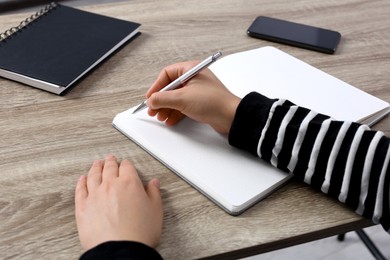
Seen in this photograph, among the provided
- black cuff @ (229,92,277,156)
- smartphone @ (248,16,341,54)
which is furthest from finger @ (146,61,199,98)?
smartphone @ (248,16,341,54)

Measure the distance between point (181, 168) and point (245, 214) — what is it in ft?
0.34

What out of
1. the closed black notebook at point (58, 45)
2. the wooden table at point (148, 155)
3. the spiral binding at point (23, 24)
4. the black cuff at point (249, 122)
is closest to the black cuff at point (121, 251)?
the wooden table at point (148, 155)

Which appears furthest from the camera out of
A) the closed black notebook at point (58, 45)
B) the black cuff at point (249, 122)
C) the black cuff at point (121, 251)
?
the closed black notebook at point (58, 45)

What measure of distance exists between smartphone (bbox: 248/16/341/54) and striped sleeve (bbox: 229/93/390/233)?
11.1 inches

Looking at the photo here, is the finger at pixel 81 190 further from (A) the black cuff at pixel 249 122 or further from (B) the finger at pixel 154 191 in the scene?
(A) the black cuff at pixel 249 122

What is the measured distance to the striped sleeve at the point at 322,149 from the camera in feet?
1.90

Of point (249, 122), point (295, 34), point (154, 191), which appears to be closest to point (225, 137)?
point (249, 122)

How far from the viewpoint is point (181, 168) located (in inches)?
24.1

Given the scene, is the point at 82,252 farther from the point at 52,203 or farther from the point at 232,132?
the point at 232,132

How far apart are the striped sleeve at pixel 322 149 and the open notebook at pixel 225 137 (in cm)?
3

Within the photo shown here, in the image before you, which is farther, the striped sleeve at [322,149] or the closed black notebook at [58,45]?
the closed black notebook at [58,45]

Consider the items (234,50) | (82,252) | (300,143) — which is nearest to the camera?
(82,252)

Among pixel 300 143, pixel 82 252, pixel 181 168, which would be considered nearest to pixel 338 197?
pixel 300 143

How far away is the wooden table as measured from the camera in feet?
1.76
